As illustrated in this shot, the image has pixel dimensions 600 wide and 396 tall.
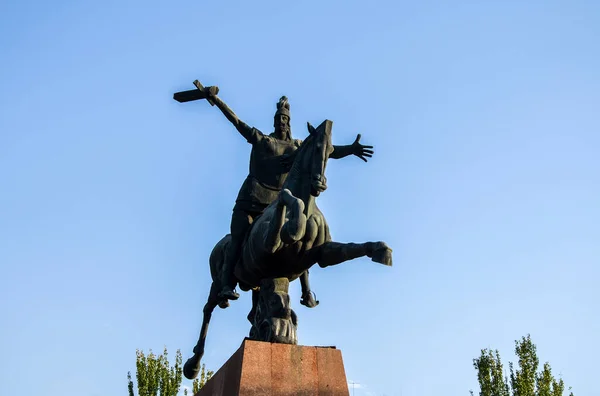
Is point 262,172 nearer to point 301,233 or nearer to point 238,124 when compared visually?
point 238,124

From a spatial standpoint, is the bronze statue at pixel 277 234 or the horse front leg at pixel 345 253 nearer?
the horse front leg at pixel 345 253

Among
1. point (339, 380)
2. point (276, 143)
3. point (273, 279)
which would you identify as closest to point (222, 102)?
point (276, 143)

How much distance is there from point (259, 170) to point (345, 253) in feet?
7.43

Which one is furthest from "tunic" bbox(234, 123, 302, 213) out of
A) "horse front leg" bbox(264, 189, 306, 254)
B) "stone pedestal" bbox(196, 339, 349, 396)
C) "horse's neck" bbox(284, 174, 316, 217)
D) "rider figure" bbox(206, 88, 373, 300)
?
"stone pedestal" bbox(196, 339, 349, 396)

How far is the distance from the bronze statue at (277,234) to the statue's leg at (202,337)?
0.6 inches

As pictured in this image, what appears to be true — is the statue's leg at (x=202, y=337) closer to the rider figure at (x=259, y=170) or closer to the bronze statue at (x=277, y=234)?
the bronze statue at (x=277, y=234)

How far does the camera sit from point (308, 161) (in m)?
9.62

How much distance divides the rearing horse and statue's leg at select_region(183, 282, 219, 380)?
1.29 metres

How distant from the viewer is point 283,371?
8.62m

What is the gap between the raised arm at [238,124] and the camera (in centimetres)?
1087

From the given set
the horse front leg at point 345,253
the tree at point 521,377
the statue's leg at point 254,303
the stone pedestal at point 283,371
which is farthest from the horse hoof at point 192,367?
the tree at point 521,377

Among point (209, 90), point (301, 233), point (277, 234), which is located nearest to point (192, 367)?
point (277, 234)

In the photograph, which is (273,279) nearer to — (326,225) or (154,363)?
(326,225)

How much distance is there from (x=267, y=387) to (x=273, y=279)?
5.61 feet
